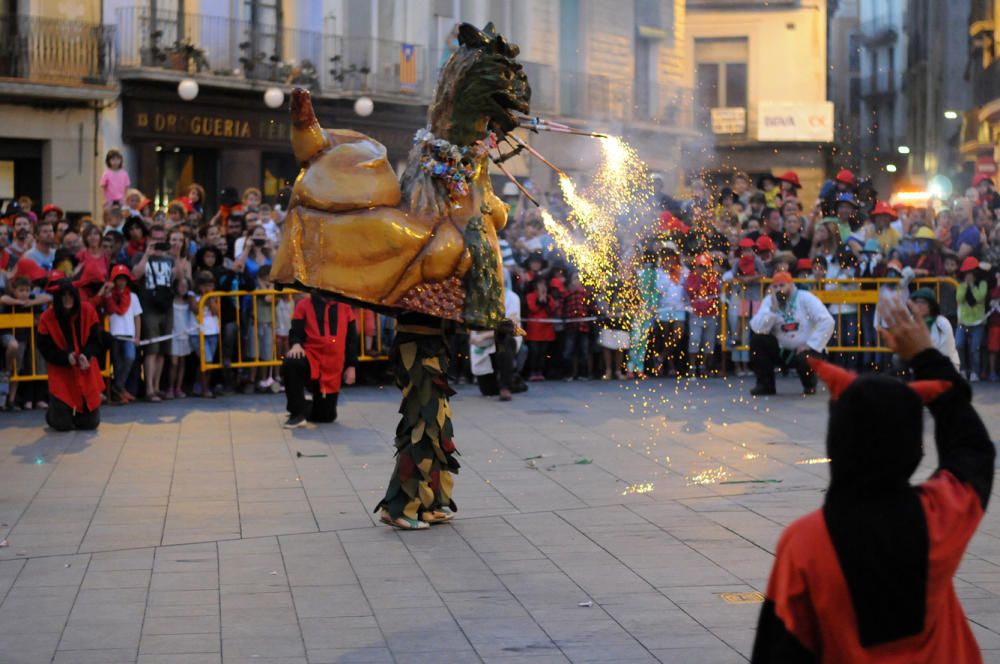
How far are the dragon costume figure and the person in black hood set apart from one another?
15.3 ft

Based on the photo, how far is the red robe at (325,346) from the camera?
1320cm

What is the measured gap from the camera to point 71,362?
13.0 m

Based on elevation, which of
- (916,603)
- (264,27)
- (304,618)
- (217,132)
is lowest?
(304,618)

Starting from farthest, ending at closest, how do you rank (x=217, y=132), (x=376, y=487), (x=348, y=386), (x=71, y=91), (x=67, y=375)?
(x=217, y=132) → (x=71, y=91) → (x=348, y=386) → (x=67, y=375) → (x=376, y=487)

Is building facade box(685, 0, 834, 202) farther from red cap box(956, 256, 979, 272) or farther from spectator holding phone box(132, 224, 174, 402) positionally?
spectator holding phone box(132, 224, 174, 402)

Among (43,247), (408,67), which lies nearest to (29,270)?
(43,247)

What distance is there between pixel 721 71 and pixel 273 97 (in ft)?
59.4

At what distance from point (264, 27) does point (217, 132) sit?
6.79 ft

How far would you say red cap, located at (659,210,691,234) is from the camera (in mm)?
17703

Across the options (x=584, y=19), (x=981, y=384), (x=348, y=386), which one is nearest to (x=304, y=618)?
(x=348, y=386)

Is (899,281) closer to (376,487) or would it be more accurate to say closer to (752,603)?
(376,487)

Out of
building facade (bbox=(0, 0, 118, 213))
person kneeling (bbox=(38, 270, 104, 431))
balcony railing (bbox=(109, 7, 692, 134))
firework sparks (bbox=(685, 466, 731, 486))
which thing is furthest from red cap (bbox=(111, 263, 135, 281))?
balcony railing (bbox=(109, 7, 692, 134))

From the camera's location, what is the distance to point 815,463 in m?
11.4

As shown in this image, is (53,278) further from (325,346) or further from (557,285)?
(557,285)
